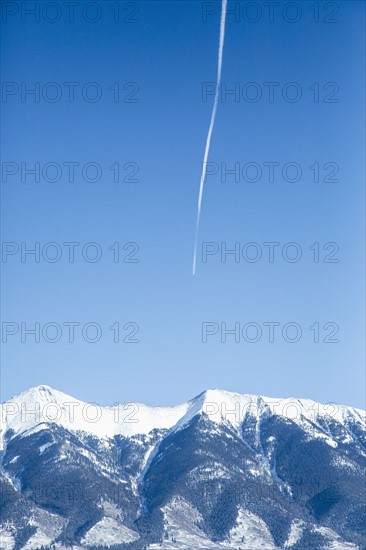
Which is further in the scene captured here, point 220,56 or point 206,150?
point 206,150

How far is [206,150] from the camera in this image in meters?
195

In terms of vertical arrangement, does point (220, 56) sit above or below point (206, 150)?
above

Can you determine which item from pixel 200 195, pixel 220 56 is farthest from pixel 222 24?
pixel 200 195

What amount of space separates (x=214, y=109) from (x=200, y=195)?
17.8 metres

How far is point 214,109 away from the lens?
192250 millimetres

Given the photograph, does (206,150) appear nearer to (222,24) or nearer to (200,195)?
(200,195)

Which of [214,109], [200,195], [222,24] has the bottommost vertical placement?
[200,195]

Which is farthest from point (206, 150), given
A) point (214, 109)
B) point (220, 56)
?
point (220, 56)

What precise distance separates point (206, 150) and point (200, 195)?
10107 mm

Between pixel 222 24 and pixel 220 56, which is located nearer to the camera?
pixel 220 56

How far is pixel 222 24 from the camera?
633ft

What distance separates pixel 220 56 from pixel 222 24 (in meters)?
14.9

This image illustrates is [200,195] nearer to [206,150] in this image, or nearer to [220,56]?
[206,150]

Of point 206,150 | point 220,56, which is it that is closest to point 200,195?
point 206,150
